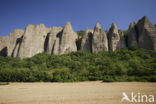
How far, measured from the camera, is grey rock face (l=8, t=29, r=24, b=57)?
27.3 metres

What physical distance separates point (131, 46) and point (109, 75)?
15381 millimetres

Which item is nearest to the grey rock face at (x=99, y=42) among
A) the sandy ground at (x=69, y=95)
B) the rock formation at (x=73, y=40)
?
the rock formation at (x=73, y=40)

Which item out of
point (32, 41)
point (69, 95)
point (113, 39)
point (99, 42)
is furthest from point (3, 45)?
point (113, 39)

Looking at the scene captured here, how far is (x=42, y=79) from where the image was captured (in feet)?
40.6

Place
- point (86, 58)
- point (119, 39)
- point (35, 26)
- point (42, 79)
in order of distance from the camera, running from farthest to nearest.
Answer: point (35, 26) → point (119, 39) → point (86, 58) → point (42, 79)

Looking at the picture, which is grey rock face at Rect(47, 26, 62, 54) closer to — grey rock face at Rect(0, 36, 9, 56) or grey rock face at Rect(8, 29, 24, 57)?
grey rock face at Rect(8, 29, 24, 57)

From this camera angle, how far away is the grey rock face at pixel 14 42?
27278 mm

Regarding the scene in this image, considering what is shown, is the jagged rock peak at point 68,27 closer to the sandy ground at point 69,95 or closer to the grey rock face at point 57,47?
the grey rock face at point 57,47

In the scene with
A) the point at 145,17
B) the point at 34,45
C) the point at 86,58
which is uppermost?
the point at 145,17

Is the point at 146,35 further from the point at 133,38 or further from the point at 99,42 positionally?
the point at 99,42

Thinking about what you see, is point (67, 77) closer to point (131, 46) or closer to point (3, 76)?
point (3, 76)

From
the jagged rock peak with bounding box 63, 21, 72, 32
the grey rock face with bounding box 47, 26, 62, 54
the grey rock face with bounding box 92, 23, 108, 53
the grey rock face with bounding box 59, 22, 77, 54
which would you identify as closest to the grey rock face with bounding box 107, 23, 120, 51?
the grey rock face with bounding box 92, 23, 108, 53

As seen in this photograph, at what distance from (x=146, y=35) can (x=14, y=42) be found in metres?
40.3

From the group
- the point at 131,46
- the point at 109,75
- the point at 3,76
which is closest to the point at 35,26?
the point at 3,76
